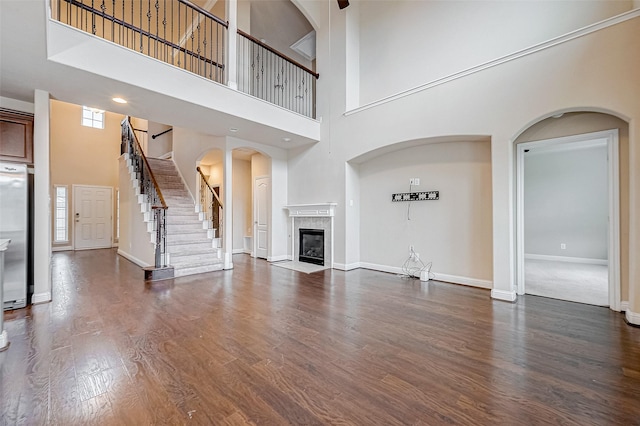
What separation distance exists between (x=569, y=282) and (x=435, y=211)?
254 centimetres

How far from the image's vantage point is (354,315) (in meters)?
3.27

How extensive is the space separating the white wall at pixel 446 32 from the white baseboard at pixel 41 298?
21.1ft

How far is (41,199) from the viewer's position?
362 centimetres

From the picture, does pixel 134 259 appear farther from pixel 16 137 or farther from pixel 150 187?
pixel 16 137

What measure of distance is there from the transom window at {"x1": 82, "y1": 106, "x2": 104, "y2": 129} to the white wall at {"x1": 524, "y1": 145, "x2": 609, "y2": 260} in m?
13.4

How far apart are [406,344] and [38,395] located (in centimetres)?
277

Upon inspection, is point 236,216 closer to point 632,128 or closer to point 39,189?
point 39,189

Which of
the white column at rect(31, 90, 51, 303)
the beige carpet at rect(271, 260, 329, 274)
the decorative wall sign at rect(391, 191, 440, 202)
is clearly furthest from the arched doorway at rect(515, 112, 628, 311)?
the white column at rect(31, 90, 51, 303)

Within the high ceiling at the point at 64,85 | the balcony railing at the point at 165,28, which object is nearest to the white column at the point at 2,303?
the high ceiling at the point at 64,85

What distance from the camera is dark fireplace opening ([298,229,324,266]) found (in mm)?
6403

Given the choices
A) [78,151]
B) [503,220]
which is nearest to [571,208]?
[503,220]

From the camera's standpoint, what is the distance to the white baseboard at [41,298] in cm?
359

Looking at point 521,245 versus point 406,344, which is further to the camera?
point 521,245

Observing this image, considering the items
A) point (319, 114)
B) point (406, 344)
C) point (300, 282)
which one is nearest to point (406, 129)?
point (319, 114)
